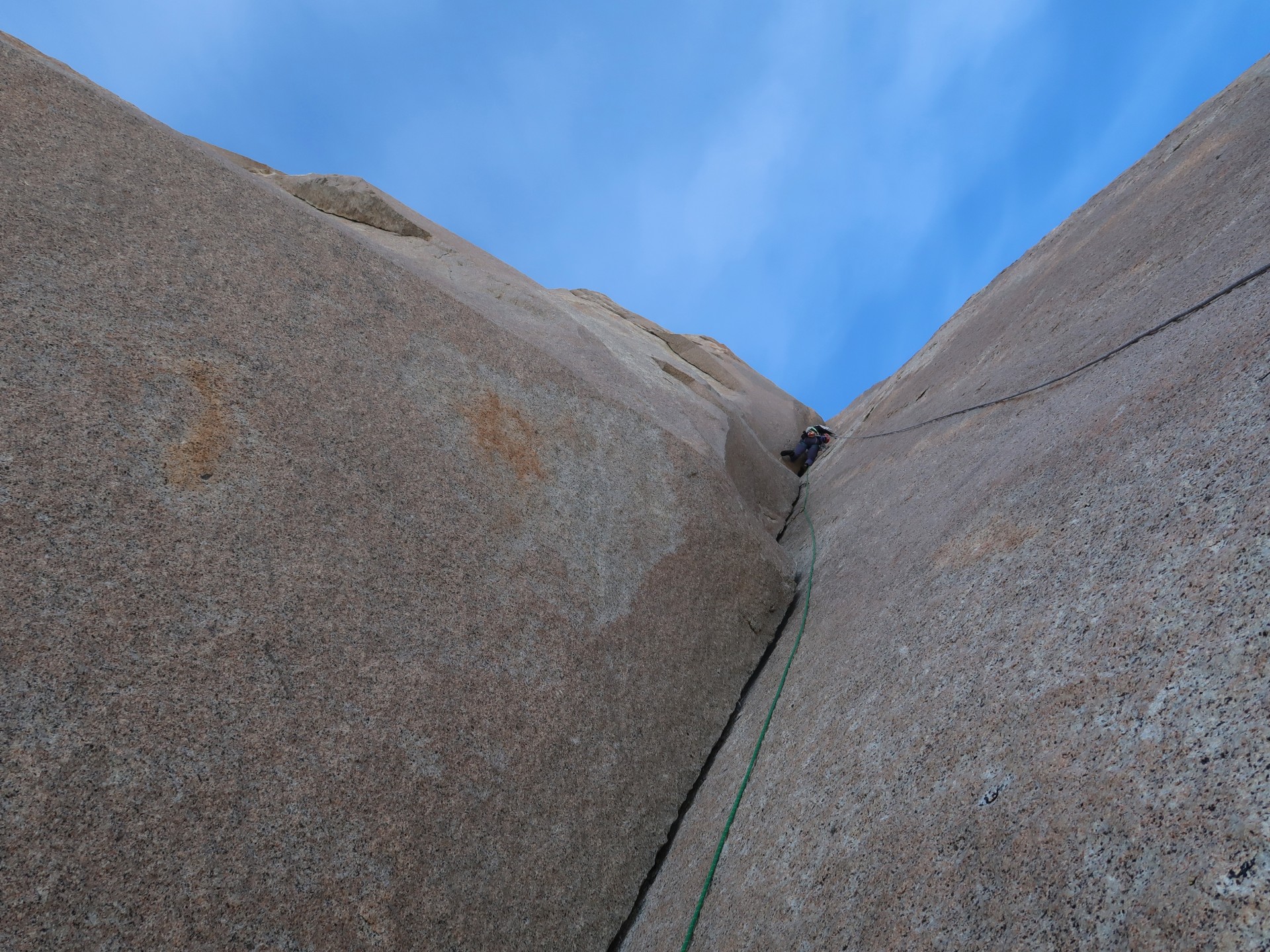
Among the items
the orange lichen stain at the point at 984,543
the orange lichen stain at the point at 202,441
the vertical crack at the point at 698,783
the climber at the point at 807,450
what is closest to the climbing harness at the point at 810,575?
the vertical crack at the point at 698,783

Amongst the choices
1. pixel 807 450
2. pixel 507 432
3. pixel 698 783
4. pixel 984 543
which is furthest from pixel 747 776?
pixel 807 450

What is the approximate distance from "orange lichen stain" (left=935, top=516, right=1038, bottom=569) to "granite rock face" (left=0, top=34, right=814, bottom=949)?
1.85m

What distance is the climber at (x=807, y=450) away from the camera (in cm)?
1295

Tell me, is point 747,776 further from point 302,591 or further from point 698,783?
point 302,591

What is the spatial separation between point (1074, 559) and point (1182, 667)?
3.52 ft

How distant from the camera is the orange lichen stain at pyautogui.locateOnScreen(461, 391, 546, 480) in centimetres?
562

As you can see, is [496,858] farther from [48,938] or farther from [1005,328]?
[1005,328]

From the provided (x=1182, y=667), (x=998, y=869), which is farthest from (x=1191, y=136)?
(x=998, y=869)

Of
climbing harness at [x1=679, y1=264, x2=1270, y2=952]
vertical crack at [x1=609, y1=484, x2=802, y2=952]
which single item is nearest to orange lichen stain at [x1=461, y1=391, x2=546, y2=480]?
vertical crack at [x1=609, y1=484, x2=802, y2=952]

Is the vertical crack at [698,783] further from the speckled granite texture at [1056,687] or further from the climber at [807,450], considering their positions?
the climber at [807,450]

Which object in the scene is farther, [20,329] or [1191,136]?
[1191,136]

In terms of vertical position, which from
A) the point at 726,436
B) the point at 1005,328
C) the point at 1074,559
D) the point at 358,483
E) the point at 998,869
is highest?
the point at 358,483

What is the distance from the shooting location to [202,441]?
163 inches

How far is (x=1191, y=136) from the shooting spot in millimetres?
8500
